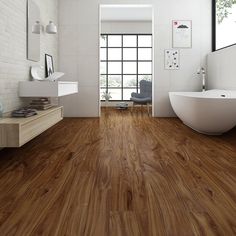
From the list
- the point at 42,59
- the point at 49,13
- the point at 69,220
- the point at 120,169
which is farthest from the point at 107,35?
the point at 69,220

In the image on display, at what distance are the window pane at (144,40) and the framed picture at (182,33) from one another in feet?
10.3

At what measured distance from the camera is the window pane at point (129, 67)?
9.47 meters

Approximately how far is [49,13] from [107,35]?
12.9 ft

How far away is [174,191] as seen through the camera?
1917mm

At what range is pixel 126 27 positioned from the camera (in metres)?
9.20

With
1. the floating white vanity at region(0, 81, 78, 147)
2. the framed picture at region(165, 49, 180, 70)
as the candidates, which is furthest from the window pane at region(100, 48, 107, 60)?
the floating white vanity at region(0, 81, 78, 147)

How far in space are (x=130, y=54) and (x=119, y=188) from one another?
7897 millimetres

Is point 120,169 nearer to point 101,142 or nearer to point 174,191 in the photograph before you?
point 174,191

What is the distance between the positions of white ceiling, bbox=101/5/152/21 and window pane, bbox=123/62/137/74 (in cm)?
140

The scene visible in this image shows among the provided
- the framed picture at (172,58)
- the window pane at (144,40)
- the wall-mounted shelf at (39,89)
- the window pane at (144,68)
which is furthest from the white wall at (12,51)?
the window pane at (144,40)

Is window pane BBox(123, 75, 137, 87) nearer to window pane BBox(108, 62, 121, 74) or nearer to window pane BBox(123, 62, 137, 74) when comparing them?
window pane BBox(123, 62, 137, 74)

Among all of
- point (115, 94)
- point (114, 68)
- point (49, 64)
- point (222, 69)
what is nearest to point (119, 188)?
point (49, 64)

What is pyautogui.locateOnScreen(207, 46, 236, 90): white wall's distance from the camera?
4.86 metres

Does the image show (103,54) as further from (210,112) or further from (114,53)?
(210,112)
